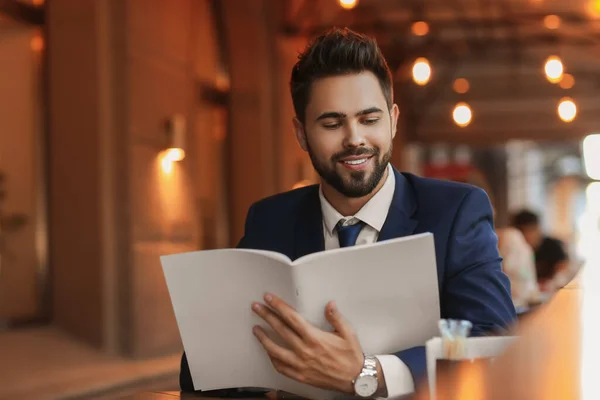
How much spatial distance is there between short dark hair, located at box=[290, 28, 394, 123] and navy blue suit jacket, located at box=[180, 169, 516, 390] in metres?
0.26

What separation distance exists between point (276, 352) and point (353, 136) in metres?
0.63

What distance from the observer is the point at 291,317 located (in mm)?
1580

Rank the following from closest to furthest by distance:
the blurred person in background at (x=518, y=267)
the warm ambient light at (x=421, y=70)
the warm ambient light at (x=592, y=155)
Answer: the blurred person in background at (x=518, y=267), the warm ambient light at (x=421, y=70), the warm ambient light at (x=592, y=155)

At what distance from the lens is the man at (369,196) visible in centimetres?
195

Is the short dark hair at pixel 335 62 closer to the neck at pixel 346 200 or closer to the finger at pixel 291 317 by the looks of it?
the neck at pixel 346 200

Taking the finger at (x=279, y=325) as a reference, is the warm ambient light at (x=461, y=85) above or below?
above

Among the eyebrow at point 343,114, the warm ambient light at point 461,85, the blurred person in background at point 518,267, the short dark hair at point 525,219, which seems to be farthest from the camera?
the warm ambient light at point 461,85

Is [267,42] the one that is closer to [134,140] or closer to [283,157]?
[283,157]

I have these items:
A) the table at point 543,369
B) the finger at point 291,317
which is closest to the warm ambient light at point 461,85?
the table at point 543,369

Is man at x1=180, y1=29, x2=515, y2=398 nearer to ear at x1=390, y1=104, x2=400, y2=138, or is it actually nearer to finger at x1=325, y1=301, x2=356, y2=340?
ear at x1=390, y1=104, x2=400, y2=138

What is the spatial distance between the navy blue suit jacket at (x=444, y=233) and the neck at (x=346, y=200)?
0.18ft

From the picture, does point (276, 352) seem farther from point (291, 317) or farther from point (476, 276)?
point (476, 276)

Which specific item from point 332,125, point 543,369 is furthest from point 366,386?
point 332,125

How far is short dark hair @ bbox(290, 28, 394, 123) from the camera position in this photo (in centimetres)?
203
